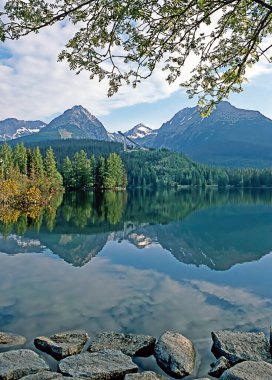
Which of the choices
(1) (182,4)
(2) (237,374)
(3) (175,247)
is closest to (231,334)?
(2) (237,374)

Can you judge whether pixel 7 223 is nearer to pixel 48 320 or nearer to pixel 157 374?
pixel 48 320

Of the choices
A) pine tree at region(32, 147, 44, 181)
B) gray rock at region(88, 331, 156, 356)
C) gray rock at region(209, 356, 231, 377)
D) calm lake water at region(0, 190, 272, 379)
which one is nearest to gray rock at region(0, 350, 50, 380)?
calm lake water at region(0, 190, 272, 379)

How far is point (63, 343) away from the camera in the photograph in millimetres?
11203

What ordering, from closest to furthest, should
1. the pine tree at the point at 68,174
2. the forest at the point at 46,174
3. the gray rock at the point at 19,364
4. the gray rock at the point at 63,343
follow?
the gray rock at the point at 19,364 < the gray rock at the point at 63,343 < the forest at the point at 46,174 < the pine tree at the point at 68,174

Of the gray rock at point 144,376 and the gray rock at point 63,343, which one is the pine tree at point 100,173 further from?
the gray rock at point 144,376

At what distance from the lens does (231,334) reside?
11.9m

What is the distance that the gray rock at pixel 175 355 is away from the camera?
10031 mm

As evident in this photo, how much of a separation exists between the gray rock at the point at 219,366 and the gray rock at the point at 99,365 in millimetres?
2157

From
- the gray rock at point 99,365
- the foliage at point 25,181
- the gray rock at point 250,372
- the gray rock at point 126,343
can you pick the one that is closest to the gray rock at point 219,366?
the gray rock at point 250,372

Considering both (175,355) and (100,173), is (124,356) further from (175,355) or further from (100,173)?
(100,173)

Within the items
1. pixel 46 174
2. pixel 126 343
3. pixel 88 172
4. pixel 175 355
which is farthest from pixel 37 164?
pixel 175 355

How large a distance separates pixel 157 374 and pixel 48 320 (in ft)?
18.7

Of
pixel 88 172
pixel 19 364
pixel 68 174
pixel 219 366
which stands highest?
pixel 88 172

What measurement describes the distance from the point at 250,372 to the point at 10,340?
7.34 m
